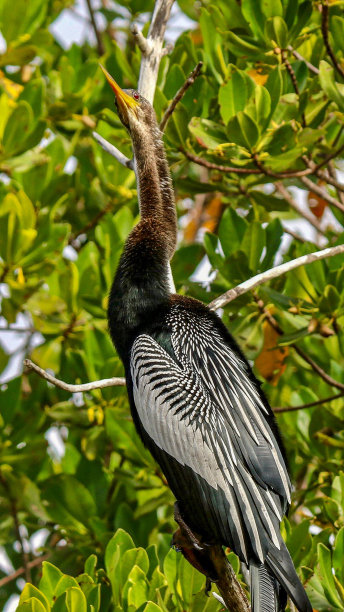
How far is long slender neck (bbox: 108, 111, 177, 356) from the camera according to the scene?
11.9 feet

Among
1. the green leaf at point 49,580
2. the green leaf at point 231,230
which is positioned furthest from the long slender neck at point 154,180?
the green leaf at point 49,580

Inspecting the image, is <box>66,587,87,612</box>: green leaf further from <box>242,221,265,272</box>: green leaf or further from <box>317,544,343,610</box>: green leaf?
<box>242,221,265,272</box>: green leaf

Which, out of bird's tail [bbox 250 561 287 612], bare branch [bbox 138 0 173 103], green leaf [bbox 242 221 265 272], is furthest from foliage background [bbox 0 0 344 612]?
bird's tail [bbox 250 561 287 612]

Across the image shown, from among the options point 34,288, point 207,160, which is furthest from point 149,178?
point 34,288

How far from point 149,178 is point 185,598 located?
5.54 ft

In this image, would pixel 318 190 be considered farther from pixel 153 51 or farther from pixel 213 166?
pixel 153 51

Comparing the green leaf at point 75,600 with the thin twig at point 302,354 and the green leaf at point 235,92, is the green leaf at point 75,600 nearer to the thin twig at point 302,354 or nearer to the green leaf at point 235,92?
the thin twig at point 302,354

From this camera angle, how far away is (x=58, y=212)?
5.34 meters

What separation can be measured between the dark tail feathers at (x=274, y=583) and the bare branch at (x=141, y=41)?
→ 6.34 ft

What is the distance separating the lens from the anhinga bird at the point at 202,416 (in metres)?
3.01

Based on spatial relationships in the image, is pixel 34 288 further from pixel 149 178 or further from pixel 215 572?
pixel 215 572

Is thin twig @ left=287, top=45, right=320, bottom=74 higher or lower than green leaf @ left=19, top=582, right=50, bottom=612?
higher

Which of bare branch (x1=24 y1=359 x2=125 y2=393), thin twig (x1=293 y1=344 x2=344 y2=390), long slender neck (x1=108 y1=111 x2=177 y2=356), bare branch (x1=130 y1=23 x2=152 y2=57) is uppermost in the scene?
bare branch (x1=130 y1=23 x2=152 y2=57)

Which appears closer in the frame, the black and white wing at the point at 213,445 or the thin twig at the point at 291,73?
the black and white wing at the point at 213,445
